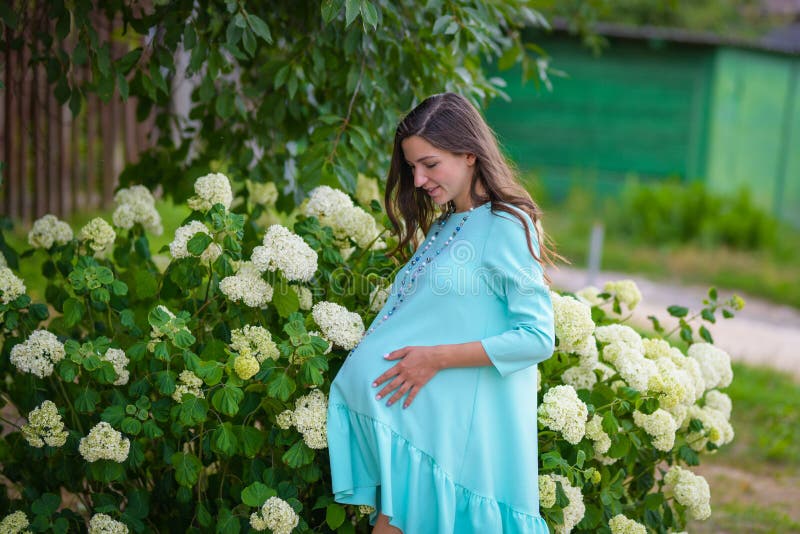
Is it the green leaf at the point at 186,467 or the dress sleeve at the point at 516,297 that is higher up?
the dress sleeve at the point at 516,297

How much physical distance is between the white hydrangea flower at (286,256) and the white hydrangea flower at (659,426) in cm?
111

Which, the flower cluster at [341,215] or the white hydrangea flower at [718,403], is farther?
the white hydrangea flower at [718,403]

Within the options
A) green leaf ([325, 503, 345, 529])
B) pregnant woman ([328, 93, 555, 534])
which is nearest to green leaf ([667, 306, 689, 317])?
pregnant woman ([328, 93, 555, 534])

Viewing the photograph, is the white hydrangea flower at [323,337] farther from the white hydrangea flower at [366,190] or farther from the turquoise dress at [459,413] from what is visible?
the white hydrangea flower at [366,190]

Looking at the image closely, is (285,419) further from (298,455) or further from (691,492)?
(691,492)

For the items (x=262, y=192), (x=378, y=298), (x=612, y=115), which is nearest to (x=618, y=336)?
(x=378, y=298)

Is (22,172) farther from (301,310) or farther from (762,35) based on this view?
(762,35)

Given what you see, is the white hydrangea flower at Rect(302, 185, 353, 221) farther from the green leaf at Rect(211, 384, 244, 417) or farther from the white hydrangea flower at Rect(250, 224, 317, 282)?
the green leaf at Rect(211, 384, 244, 417)

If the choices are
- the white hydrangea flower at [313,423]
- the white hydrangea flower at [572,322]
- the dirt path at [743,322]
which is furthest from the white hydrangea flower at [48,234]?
the dirt path at [743,322]

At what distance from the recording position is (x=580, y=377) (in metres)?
2.78

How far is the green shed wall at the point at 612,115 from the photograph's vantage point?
Result: 10.8 m

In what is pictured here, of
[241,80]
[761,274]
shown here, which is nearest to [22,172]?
[241,80]

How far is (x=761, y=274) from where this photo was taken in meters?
8.85

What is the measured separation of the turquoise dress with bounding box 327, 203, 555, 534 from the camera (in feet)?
Answer: 7.25
